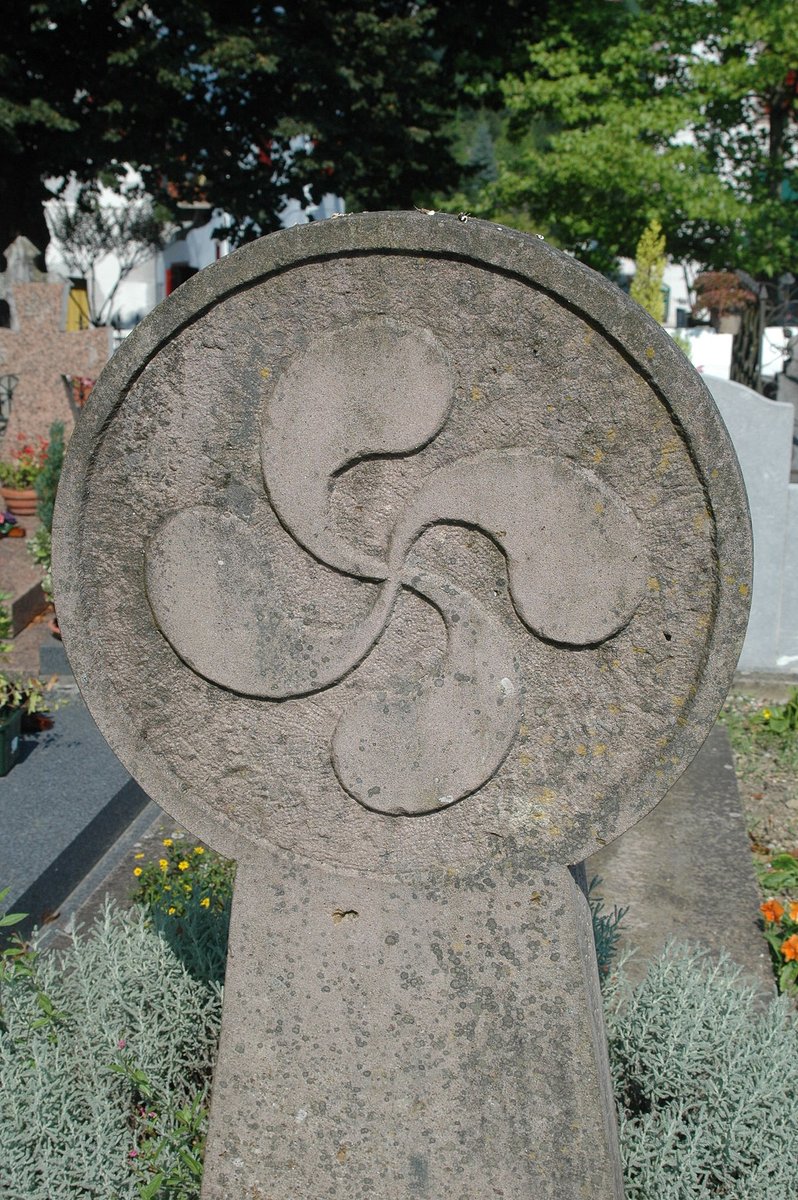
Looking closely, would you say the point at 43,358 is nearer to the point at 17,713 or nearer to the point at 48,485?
the point at 48,485

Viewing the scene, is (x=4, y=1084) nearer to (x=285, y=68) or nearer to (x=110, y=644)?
(x=110, y=644)

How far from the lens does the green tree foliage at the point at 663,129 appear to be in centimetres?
1523

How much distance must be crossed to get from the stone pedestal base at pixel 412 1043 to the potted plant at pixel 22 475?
8.26 metres

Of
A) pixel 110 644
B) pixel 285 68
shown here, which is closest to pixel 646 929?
pixel 110 644

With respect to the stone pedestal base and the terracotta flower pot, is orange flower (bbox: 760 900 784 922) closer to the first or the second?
the stone pedestal base

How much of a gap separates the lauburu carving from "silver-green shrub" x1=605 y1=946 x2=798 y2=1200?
41.9 inches

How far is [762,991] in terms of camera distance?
11.0ft

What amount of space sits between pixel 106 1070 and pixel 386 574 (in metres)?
1.49

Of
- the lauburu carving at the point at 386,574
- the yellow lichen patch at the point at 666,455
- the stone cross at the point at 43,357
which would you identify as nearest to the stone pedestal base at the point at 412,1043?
the lauburu carving at the point at 386,574

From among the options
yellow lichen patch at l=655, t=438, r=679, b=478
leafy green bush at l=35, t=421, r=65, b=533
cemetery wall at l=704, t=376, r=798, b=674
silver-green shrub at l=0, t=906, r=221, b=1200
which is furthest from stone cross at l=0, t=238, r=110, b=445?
yellow lichen patch at l=655, t=438, r=679, b=478

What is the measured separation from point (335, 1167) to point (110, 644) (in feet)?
3.55

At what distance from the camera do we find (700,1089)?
2656 mm

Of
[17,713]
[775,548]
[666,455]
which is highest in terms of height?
[666,455]

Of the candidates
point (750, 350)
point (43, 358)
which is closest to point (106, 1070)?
point (43, 358)
